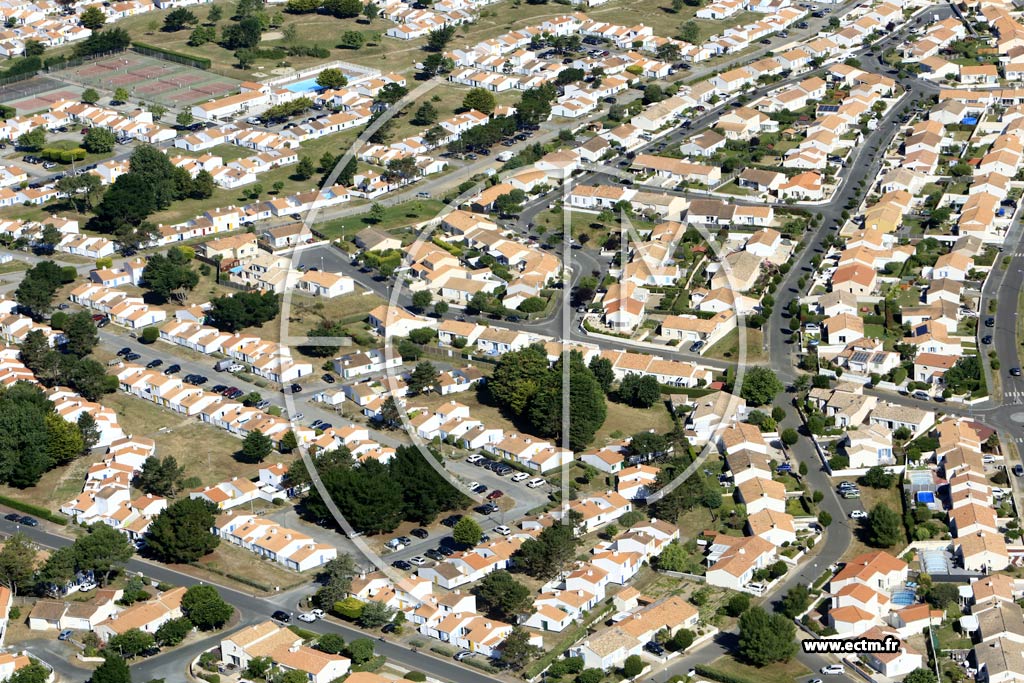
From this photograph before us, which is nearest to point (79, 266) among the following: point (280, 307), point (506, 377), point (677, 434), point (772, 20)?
point (280, 307)

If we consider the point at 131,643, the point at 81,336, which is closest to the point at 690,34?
the point at 81,336

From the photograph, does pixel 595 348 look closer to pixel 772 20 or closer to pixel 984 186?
pixel 984 186

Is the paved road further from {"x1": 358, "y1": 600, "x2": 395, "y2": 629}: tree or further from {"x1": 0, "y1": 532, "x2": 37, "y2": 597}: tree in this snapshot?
{"x1": 0, "y1": 532, "x2": 37, "y2": 597}: tree

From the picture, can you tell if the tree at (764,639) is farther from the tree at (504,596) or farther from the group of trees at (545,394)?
the group of trees at (545,394)

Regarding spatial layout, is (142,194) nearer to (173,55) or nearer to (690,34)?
(173,55)

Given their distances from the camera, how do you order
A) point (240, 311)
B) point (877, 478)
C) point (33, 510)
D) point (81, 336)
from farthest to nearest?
1. point (240, 311)
2. point (81, 336)
3. point (877, 478)
4. point (33, 510)

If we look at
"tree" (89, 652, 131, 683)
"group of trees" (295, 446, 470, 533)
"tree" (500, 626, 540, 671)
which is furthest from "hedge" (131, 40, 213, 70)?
"tree" (500, 626, 540, 671)
